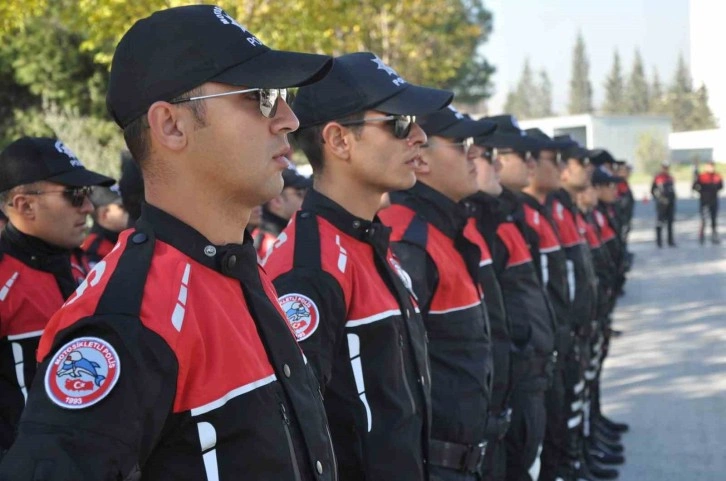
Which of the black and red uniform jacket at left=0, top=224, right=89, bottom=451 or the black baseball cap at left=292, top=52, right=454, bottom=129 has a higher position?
the black baseball cap at left=292, top=52, right=454, bottom=129

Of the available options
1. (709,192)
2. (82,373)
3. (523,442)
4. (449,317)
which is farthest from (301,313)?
(709,192)

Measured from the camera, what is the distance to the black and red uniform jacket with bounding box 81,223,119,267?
295 inches

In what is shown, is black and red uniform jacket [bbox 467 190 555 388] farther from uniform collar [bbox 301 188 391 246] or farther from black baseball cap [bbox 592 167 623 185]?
black baseball cap [bbox 592 167 623 185]

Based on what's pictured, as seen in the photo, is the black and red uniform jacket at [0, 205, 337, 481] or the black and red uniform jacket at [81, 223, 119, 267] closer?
the black and red uniform jacket at [0, 205, 337, 481]

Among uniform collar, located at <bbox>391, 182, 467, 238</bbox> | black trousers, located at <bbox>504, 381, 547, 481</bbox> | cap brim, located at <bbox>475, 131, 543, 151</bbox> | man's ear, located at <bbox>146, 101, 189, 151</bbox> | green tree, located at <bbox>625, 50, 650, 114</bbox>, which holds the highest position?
green tree, located at <bbox>625, 50, 650, 114</bbox>

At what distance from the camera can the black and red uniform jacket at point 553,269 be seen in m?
6.71

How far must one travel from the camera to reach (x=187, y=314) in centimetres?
199

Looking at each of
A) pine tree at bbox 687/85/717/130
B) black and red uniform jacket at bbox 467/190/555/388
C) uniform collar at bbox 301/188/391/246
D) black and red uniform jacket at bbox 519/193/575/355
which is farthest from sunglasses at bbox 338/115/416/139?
pine tree at bbox 687/85/717/130

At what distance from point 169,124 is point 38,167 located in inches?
118

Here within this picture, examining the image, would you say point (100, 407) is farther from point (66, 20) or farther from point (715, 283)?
point (715, 283)

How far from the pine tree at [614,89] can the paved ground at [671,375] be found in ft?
387

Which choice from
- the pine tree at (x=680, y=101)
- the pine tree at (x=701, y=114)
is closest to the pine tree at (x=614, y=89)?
the pine tree at (x=680, y=101)

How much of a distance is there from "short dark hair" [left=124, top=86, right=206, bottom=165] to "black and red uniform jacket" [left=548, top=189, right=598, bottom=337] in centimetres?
536

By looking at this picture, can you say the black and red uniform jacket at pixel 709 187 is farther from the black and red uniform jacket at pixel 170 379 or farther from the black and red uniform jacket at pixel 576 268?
the black and red uniform jacket at pixel 170 379
